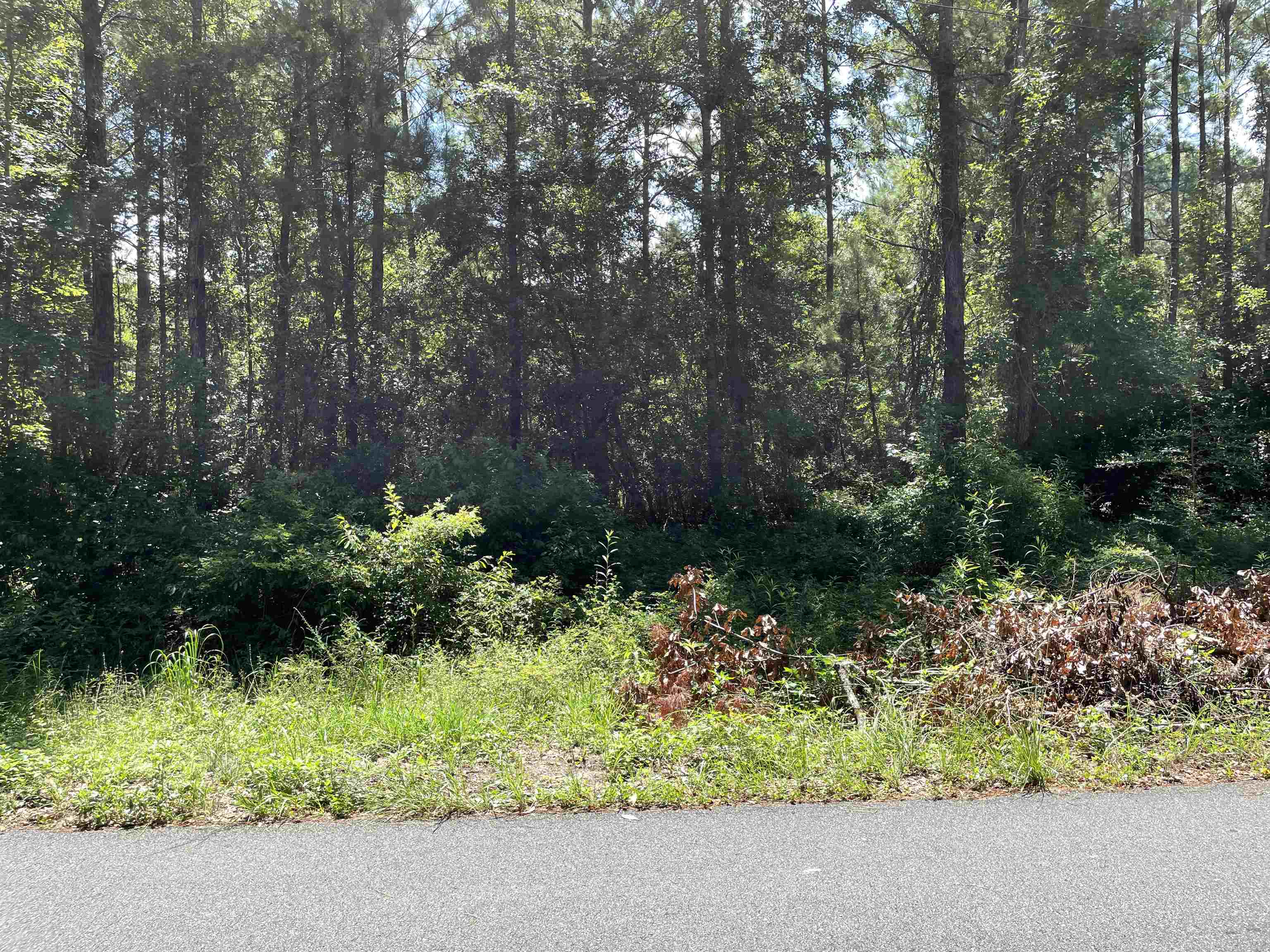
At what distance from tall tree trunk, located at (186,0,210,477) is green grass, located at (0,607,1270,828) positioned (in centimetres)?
1073

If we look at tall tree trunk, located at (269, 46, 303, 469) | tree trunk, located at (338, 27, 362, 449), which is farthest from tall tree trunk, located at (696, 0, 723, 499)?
tall tree trunk, located at (269, 46, 303, 469)

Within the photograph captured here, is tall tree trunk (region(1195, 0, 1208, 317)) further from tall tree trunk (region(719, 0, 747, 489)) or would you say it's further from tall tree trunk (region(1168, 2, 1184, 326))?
tall tree trunk (region(719, 0, 747, 489))

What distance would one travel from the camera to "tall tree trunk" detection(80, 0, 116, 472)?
1358 centimetres

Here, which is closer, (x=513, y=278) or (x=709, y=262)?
(x=709, y=262)

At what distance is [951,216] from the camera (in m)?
16.6

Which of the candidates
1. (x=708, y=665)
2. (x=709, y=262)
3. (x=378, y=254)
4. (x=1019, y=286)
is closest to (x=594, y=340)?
(x=709, y=262)

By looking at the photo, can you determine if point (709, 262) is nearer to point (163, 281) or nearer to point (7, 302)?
point (7, 302)

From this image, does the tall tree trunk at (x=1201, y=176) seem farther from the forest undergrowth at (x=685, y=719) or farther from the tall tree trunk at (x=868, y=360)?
the forest undergrowth at (x=685, y=719)

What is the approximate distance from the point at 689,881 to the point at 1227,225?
94.7 ft

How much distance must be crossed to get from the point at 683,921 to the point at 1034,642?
11.5 feet

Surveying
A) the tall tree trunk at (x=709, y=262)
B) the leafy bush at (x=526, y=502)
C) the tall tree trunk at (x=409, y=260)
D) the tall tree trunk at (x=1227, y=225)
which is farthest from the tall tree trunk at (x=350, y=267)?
the tall tree trunk at (x=1227, y=225)

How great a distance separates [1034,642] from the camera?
203 inches

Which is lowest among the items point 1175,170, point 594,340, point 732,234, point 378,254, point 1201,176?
point 594,340

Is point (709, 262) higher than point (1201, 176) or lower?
lower
